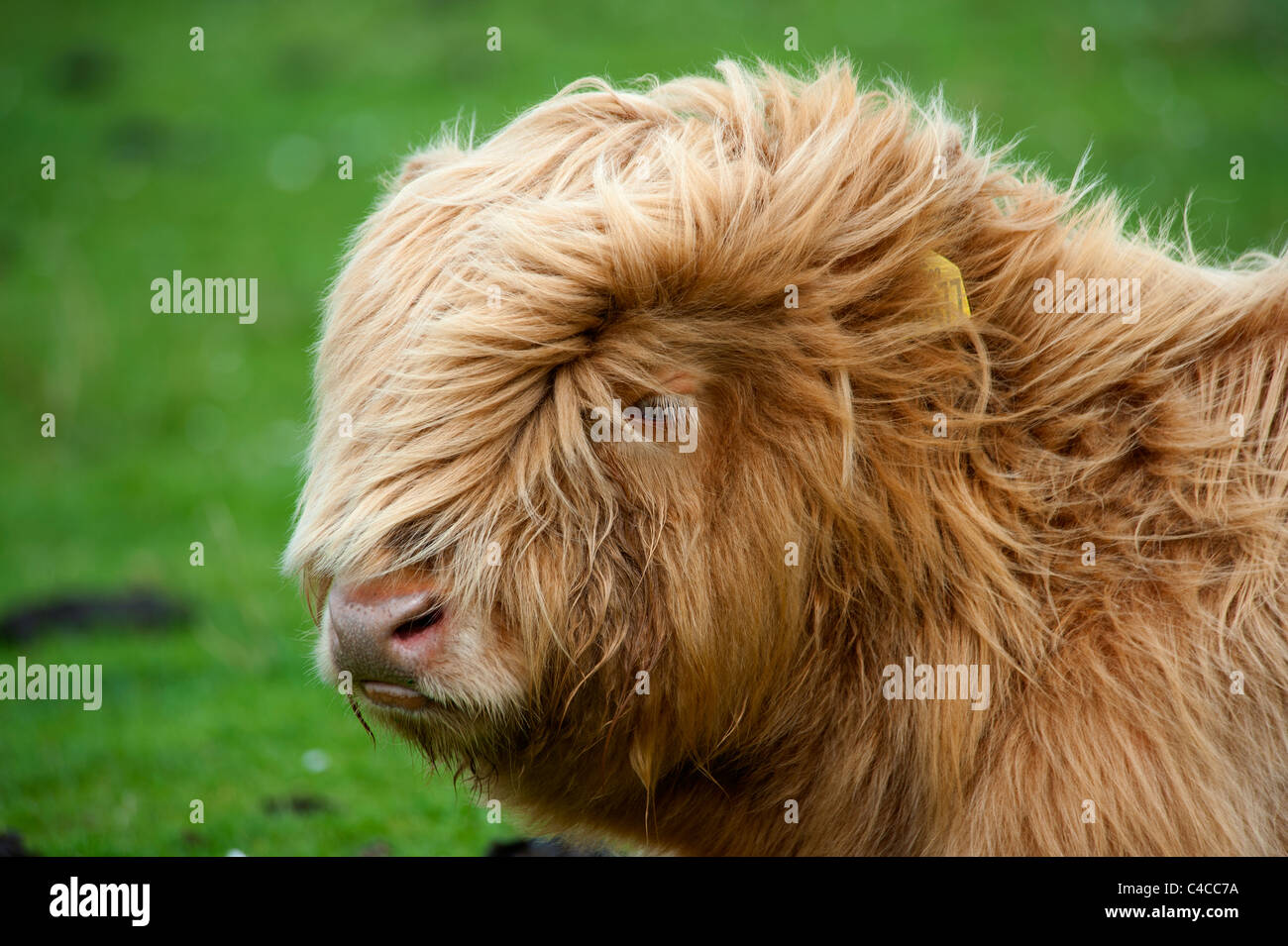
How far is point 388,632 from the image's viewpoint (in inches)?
105

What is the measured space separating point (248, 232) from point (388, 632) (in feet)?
36.7

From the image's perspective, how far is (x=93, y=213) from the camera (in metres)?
13.4

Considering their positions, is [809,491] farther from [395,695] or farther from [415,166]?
[415,166]

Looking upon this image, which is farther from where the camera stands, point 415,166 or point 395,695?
point 415,166

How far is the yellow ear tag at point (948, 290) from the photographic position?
9.77 feet

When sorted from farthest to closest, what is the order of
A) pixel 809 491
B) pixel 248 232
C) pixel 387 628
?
pixel 248 232, pixel 809 491, pixel 387 628

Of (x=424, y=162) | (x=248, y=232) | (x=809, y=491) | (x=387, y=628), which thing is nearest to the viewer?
(x=387, y=628)

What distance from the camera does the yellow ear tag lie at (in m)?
2.98

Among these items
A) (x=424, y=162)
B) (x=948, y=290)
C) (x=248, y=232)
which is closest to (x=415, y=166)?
(x=424, y=162)

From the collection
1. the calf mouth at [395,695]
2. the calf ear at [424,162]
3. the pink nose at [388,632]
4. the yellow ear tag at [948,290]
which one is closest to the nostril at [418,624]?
the pink nose at [388,632]

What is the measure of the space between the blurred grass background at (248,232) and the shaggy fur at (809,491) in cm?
233

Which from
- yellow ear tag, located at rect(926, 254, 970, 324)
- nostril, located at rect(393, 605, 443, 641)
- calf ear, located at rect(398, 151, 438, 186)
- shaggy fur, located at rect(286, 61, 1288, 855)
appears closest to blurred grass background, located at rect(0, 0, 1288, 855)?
shaggy fur, located at rect(286, 61, 1288, 855)

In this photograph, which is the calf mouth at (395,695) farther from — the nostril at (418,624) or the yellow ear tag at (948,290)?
the yellow ear tag at (948,290)

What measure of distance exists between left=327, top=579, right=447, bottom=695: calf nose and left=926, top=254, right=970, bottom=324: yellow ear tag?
4.43 feet
